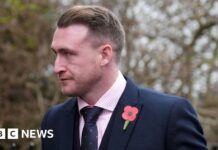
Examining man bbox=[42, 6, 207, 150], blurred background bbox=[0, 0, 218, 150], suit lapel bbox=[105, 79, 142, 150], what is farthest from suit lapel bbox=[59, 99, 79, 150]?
blurred background bbox=[0, 0, 218, 150]

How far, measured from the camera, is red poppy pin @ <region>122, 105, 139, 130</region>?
2.91 m

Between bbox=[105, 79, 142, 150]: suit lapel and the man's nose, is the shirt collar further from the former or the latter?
the man's nose

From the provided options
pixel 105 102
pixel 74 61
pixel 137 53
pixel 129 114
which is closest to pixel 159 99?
pixel 129 114

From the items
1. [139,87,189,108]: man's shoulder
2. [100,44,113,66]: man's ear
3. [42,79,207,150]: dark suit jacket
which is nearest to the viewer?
[42,79,207,150]: dark suit jacket

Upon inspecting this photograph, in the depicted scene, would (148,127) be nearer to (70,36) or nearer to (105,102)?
(105,102)

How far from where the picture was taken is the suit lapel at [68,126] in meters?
2.99

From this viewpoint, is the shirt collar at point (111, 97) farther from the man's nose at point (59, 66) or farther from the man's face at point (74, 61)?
the man's nose at point (59, 66)

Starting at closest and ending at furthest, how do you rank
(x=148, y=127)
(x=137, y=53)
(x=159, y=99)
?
(x=148, y=127)
(x=159, y=99)
(x=137, y=53)

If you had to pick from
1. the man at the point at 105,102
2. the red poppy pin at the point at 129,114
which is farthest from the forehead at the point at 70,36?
the red poppy pin at the point at 129,114

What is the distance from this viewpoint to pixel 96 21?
2.99 meters

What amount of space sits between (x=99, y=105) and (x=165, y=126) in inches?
14.3

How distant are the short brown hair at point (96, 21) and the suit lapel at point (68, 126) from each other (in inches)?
15.5

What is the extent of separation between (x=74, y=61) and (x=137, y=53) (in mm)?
5088

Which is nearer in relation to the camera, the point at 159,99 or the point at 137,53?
the point at 159,99
